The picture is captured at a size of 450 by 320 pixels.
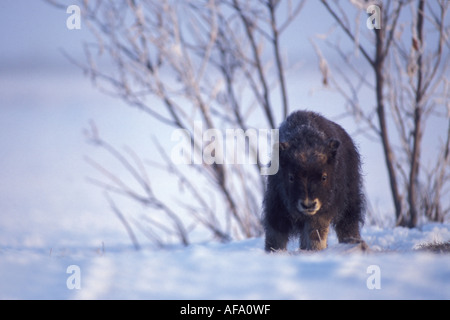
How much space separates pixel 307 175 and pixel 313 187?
0.32 ft

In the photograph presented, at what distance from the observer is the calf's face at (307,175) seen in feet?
12.2

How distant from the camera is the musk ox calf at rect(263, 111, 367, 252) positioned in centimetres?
379

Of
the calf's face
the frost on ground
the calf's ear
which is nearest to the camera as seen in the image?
A: the frost on ground

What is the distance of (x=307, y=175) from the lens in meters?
3.78

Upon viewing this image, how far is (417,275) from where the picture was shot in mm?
1916

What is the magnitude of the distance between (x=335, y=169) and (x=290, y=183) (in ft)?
1.30
